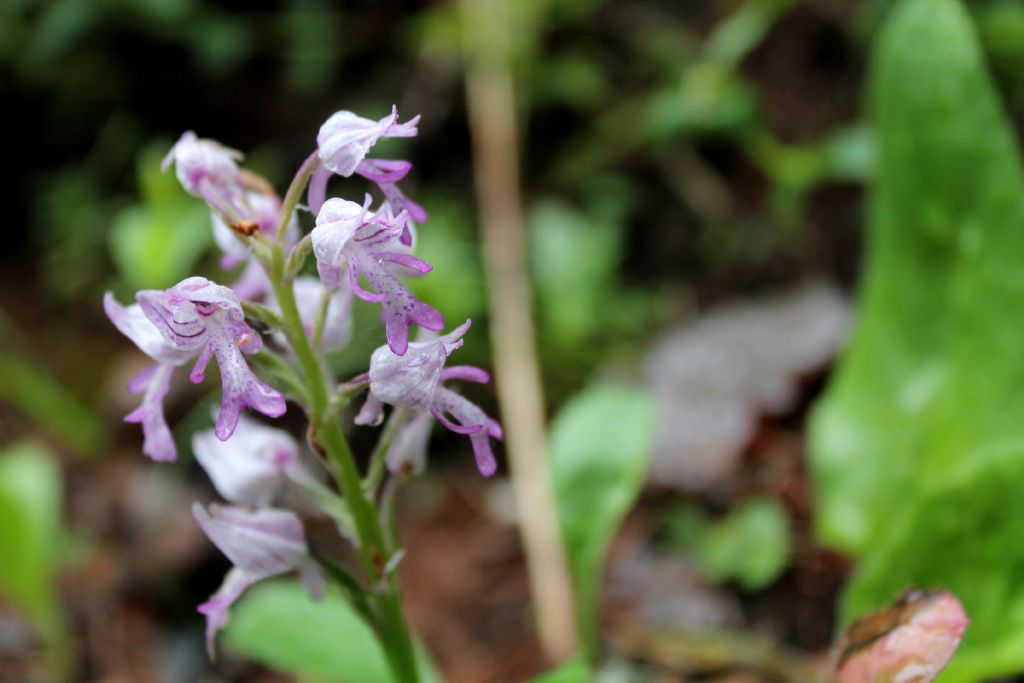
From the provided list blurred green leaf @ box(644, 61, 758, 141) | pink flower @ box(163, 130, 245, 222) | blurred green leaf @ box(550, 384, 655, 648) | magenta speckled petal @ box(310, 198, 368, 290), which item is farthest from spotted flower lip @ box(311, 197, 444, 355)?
blurred green leaf @ box(644, 61, 758, 141)

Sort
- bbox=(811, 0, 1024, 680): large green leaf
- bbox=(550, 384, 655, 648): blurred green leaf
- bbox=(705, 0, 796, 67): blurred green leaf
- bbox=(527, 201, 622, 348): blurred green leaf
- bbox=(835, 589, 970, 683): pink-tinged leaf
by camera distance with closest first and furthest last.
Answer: bbox=(835, 589, 970, 683): pink-tinged leaf, bbox=(811, 0, 1024, 680): large green leaf, bbox=(550, 384, 655, 648): blurred green leaf, bbox=(527, 201, 622, 348): blurred green leaf, bbox=(705, 0, 796, 67): blurred green leaf

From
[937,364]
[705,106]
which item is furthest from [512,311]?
[937,364]

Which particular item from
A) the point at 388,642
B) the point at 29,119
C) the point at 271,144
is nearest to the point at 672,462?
the point at 388,642

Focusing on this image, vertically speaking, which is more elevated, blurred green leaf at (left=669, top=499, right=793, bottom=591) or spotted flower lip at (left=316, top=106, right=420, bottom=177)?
spotted flower lip at (left=316, top=106, right=420, bottom=177)

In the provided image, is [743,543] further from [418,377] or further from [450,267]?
[418,377]

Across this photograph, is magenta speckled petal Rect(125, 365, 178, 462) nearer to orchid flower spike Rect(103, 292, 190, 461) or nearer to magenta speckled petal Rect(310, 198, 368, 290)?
orchid flower spike Rect(103, 292, 190, 461)

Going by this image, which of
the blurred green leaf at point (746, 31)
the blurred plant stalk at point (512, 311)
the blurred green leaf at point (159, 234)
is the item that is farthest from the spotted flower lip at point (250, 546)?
the blurred green leaf at point (746, 31)
